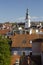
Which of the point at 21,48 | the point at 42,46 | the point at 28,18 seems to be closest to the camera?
the point at 42,46

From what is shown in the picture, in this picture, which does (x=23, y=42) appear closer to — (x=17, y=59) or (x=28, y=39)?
(x=28, y=39)

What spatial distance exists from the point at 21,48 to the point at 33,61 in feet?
68.0

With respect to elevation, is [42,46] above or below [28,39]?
below

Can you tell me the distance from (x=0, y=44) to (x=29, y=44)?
16671mm

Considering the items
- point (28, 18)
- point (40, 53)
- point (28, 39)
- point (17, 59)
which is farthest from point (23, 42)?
point (28, 18)

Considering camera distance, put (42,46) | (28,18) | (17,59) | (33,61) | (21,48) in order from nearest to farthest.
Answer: (33,61) → (42,46) → (17,59) → (21,48) → (28,18)

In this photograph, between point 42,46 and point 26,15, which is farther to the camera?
point 26,15

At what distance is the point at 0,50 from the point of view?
40031 mm

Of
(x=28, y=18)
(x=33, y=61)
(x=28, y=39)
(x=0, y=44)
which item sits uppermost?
(x=28, y=18)

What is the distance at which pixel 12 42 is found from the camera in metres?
58.6

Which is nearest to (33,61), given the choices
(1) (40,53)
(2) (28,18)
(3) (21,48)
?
(1) (40,53)

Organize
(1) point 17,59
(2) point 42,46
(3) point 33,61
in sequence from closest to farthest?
(3) point 33,61, (2) point 42,46, (1) point 17,59

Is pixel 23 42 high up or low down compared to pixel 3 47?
up

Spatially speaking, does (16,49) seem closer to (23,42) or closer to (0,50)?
(23,42)
